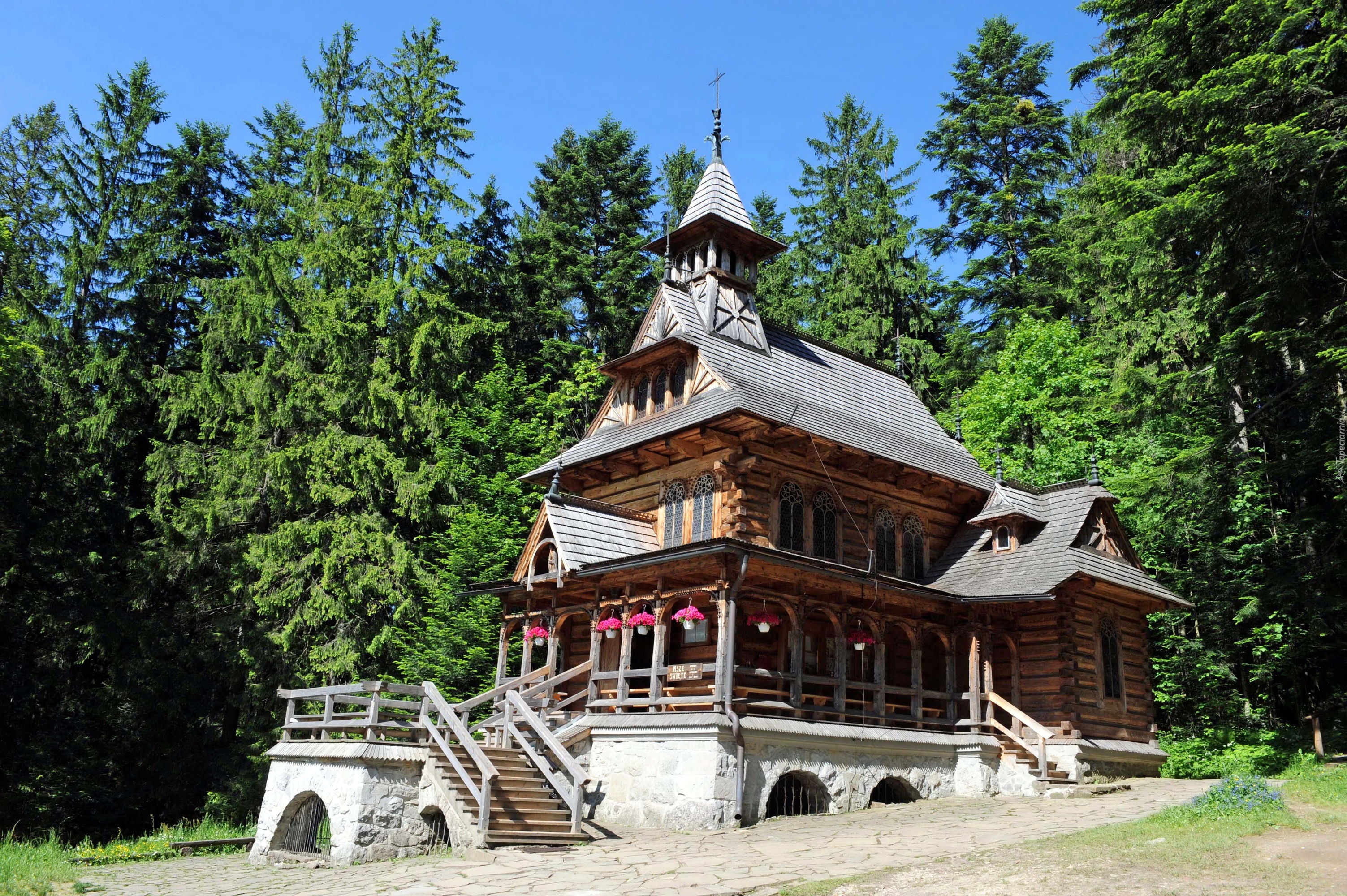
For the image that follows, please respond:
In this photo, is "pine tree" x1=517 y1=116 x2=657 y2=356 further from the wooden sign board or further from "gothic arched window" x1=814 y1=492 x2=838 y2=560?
the wooden sign board

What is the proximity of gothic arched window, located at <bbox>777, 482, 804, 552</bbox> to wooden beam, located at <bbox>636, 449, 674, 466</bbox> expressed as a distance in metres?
2.84

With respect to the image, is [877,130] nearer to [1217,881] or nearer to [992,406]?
[992,406]

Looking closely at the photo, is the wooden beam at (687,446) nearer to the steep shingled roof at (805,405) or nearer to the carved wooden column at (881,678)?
the steep shingled roof at (805,405)

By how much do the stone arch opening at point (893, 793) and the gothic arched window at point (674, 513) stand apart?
6749 millimetres

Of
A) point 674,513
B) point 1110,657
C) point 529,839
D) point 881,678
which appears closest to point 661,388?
point 674,513

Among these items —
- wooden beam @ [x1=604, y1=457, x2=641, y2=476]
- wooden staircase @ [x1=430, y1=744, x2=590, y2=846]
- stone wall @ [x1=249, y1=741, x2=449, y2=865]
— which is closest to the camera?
wooden staircase @ [x1=430, y1=744, x2=590, y2=846]

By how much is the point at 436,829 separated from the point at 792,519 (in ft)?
32.3

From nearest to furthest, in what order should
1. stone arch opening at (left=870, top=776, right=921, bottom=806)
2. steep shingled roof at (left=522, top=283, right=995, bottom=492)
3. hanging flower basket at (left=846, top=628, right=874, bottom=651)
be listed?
hanging flower basket at (left=846, top=628, right=874, bottom=651)
stone arch opening at (left=870, top=776, right=921, bottom=806)
steep shingled roof at (left=522, top=283, right=995, bottom=492)

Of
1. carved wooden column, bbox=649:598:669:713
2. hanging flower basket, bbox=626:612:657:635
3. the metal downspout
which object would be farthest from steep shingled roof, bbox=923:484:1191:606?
hanging flower basket, bbox=626:612:657:635

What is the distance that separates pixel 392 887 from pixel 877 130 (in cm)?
4036

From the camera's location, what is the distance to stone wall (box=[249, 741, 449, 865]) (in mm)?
16422

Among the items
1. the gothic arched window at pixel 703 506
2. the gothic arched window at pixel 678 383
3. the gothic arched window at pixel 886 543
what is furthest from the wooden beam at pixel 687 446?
the gothic arched window at pixel 886 543

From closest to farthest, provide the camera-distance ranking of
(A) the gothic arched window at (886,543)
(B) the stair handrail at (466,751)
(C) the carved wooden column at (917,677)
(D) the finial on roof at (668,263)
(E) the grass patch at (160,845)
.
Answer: (B) the stair handrail at (466,751)
(E) the grass patch at (160,845)
(C) the carved wooden column at (917,677)
(A) the gothic arched window at (886,543)
(D) the finial on roof at (668,263)

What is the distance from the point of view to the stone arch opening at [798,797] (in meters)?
18.9
